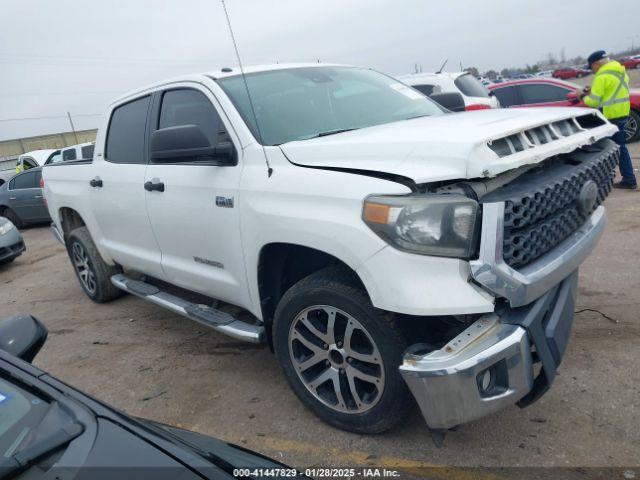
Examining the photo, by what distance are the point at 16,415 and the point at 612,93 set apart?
830cm

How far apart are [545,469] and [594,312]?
1.78m

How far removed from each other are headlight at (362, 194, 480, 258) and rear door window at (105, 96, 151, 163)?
2.55 m

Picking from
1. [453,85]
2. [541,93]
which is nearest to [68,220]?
[453,85]

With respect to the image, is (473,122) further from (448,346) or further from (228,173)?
(228,173)

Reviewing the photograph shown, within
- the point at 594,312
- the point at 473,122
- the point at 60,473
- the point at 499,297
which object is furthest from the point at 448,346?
the point at 594,312

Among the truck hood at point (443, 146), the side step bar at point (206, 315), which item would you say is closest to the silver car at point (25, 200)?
the side step bar at point (206, 315)

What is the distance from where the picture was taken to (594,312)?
3.83 metres

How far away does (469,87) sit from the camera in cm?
980

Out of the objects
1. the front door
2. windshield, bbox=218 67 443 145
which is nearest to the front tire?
the front door

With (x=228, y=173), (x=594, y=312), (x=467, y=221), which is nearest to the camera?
(x=467, y=221)

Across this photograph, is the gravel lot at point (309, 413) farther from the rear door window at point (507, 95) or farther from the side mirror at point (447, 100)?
the rear door window at point (507, 95)

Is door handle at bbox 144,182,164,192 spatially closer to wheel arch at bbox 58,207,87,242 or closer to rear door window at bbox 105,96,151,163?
rear door window at bbox 105,96,151,163

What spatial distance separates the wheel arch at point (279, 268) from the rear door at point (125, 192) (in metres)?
1.31

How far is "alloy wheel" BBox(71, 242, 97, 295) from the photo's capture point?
5.42 metres
